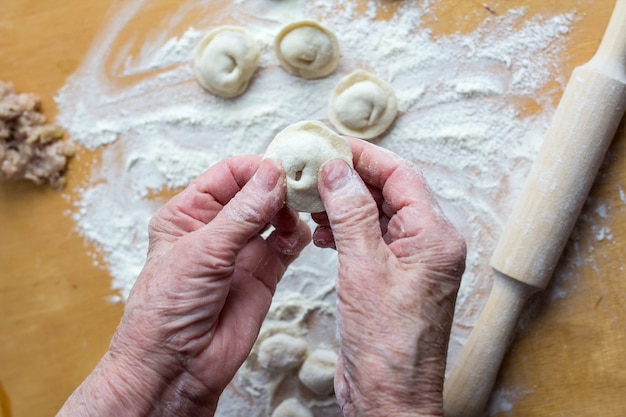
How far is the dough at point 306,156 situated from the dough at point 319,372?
0.55 meters

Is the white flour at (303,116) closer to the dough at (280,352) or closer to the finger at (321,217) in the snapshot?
the dough at (280,352)

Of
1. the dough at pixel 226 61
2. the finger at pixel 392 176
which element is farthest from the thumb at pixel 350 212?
the dough at pixel 226 61

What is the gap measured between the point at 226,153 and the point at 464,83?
65 cm

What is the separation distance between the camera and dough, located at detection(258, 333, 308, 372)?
149cm

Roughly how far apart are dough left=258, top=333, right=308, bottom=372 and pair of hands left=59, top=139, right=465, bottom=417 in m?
0.37

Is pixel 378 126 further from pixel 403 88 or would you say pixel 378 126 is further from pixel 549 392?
pixel 549 392

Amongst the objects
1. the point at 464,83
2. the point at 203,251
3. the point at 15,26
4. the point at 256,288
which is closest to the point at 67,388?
the point at 256,288

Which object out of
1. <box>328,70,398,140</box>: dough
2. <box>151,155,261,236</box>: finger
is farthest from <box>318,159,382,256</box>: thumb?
<box>328,70,398,140</box>: dough

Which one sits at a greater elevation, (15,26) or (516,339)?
(15,26)

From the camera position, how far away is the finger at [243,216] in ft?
3.31

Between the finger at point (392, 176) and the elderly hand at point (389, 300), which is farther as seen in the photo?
the finger at point (392, 176)

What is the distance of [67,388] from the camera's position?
1615mm

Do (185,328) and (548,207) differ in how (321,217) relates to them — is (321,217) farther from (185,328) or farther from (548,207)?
(548,207)

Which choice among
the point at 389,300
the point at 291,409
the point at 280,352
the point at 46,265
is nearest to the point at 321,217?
the point at 389,300
